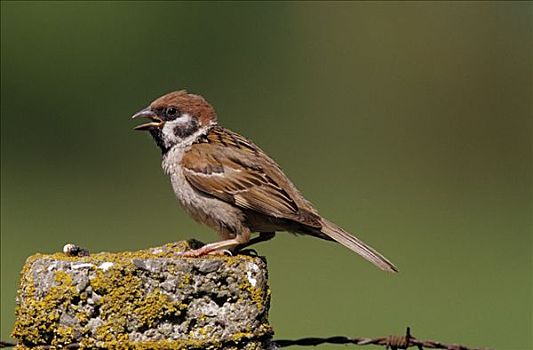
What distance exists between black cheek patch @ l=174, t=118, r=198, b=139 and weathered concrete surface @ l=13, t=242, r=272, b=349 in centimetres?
212

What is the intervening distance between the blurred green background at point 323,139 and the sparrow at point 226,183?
3251mm

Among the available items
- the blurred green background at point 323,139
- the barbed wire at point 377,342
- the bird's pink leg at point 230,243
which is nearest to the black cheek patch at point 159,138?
the bird's pink leg at point 230,243

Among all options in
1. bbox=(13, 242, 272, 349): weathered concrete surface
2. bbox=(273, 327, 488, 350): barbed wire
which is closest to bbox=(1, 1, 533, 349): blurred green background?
bbox=(273, 327, 488, 350): barbed wire

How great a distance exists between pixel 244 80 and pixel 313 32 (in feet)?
8.74

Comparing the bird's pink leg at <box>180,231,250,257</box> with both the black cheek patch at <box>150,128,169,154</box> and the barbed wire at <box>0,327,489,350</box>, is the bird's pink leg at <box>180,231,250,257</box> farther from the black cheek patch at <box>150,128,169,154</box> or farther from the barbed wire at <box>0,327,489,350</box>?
the black cheek patch at <box>150,128,169,154</box>

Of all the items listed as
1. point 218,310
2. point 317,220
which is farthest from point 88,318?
point 317,220

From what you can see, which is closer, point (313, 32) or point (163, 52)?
point (163, 52)

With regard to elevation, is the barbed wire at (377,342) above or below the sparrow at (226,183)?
below

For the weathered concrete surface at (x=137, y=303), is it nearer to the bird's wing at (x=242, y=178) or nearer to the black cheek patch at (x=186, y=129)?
the bird's wing at (x=242, y=178)

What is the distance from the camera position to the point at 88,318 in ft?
11.6

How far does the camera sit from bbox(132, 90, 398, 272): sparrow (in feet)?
17.9

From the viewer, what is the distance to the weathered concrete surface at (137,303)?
11.6 ft

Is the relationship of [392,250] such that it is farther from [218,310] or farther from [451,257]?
[218,310]

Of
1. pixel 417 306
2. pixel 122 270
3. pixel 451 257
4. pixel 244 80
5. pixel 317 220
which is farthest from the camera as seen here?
pixel 244 80
